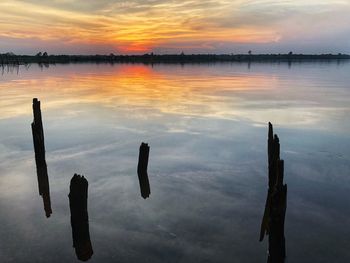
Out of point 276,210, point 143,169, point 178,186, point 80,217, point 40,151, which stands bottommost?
point 178,186

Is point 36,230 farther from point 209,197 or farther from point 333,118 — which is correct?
point 333,118

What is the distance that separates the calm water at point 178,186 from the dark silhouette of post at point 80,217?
27 cm

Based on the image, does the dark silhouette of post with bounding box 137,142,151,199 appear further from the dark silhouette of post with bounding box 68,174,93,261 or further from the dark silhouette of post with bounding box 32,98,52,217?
the dark silhouette of post with bounding box 68,174,93,261

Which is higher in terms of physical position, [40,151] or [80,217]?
[40,151]

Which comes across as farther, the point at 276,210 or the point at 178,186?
the point at 178,186

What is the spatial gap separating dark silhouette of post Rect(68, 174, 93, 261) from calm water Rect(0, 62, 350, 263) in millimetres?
273

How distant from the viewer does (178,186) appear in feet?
52.1

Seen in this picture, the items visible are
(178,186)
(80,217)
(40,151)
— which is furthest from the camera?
(40,151)

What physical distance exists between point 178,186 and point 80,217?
6119 millimetres

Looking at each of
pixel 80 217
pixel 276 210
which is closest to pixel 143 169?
pixel 80 217

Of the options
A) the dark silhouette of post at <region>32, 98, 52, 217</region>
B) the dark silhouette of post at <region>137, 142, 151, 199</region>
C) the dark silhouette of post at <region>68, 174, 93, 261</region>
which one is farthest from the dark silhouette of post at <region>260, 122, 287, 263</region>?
the dark silhouette of post at <region>32, 98, 52, 217</region>

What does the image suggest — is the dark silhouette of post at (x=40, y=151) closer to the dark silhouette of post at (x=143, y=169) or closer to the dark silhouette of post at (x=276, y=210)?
the dark silhouette of post at (x=143, y=169)

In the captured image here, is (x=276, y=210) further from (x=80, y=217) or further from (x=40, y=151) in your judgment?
(x=40, y=151)

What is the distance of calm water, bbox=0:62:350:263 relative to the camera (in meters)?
10.9
